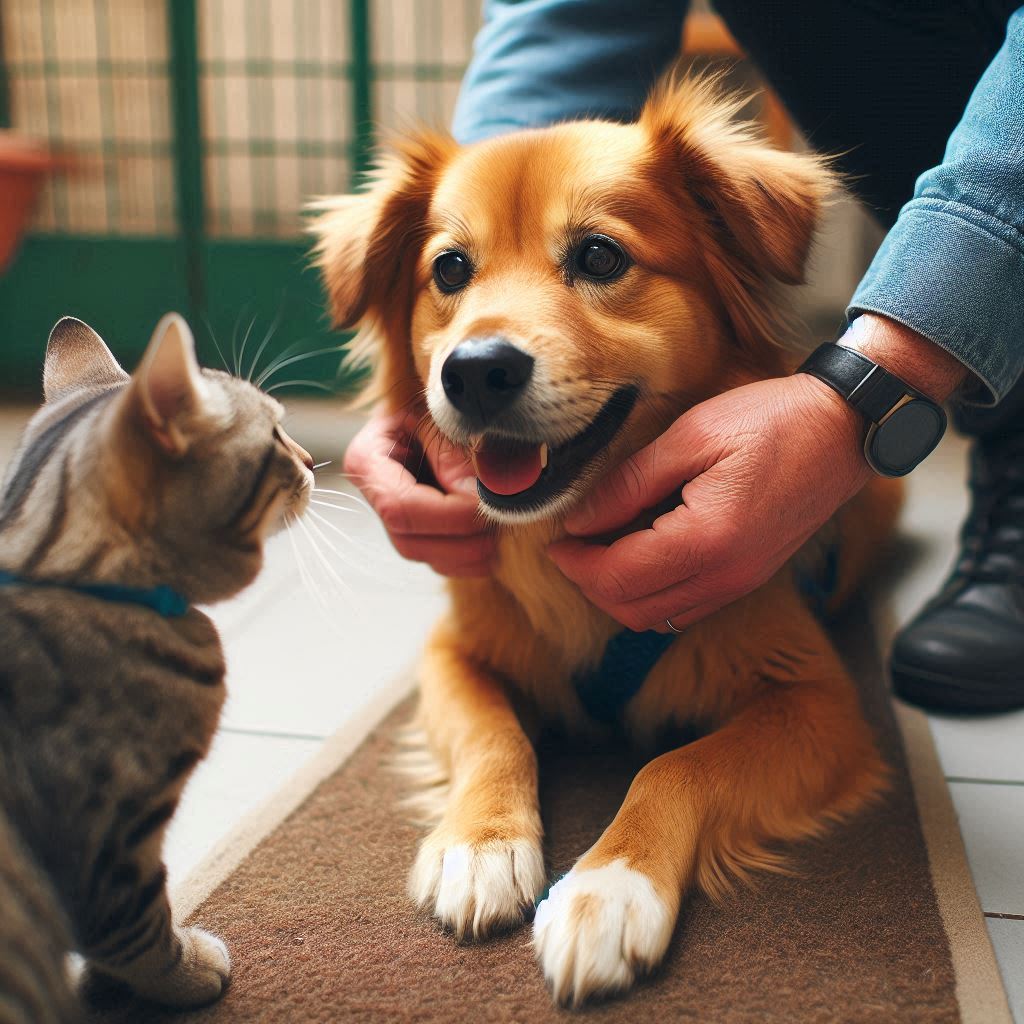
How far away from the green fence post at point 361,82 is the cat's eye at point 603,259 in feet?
10.1

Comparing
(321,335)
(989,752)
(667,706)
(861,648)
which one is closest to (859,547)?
(861,648)

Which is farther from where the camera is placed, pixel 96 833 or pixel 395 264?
pixel 395 264

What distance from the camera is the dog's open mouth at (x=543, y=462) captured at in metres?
1.20

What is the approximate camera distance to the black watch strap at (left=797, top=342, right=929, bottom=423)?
3.57 ft

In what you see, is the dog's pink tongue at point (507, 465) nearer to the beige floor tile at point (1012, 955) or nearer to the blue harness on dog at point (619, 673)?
the blue harness on dog at point (619, 673)

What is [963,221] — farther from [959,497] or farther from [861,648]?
[959,497]

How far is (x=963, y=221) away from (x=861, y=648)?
0.94 m

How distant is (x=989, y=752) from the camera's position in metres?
1.47

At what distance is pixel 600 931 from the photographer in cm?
94

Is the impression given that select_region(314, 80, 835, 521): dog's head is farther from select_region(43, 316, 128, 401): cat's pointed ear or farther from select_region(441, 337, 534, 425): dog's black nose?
select_region(43, 316, 128, 401): cat's pointed ear

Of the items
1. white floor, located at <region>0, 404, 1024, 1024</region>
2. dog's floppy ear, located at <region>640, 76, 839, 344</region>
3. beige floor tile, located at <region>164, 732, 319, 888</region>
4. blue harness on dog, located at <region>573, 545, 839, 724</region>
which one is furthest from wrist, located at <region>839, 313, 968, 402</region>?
beige floor tile, located at <region>164, 732, 319, 888</region>

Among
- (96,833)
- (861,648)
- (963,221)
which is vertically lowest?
(861,648)

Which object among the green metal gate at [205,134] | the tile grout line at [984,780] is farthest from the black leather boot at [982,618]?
the green metal gate at [205,134]

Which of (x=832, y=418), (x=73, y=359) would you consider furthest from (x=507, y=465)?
(x=73, y=359)
